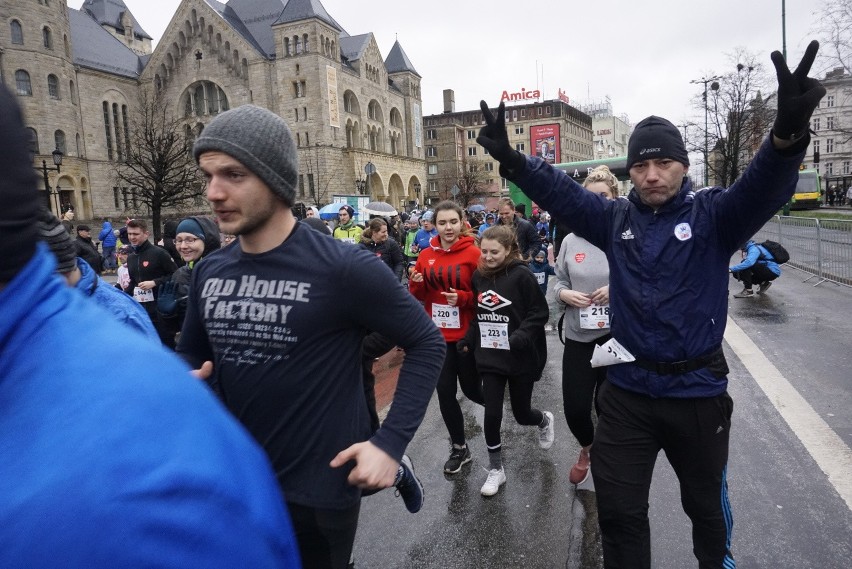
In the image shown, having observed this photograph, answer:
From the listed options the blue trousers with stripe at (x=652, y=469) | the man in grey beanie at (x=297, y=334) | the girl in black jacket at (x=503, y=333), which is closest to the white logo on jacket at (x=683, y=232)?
the blue trousers with stripe at (x=652, y=469)

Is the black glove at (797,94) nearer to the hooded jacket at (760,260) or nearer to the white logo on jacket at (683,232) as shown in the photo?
the white logo on jacket at (683,232)

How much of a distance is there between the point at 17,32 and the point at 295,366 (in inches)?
2179

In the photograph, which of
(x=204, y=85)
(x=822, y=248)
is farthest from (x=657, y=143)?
(x=204, y=85)

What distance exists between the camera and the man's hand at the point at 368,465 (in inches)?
70.0

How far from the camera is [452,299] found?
14.7 ft

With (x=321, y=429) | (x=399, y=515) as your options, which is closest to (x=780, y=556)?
(x=399, y=515)

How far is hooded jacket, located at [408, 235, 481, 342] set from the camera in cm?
461

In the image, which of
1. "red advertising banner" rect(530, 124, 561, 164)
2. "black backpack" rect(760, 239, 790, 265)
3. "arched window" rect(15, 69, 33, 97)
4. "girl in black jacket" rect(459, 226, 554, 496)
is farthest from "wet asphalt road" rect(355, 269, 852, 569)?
"arched window" rect(15, 69, 33, 97)

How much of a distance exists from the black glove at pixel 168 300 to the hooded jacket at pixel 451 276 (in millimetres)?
2284

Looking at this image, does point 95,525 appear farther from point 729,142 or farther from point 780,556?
point 729,142

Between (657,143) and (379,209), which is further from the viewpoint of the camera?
(379,209)

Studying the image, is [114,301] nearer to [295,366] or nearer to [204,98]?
[295,366]

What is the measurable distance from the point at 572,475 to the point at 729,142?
40.2 meters

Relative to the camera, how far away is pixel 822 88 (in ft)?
6.65
